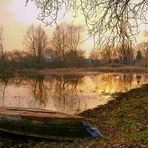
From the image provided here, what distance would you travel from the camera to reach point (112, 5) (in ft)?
33.2

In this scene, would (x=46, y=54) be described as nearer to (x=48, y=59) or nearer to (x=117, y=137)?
(x=48, y=59)

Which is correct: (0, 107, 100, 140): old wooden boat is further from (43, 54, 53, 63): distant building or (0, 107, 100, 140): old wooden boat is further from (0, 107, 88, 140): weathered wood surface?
(43, 54, 53, 63): distant building

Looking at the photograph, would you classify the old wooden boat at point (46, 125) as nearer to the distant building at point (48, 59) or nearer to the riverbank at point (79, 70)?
the riverbank at point (79, 70)

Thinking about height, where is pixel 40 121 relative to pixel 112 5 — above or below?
below

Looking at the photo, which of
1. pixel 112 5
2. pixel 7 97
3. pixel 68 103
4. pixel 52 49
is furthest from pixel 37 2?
pixel 52 49

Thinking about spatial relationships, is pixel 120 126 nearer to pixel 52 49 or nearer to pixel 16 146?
pixel 16 146

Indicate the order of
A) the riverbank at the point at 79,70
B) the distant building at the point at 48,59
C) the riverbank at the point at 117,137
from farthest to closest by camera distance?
1. the distant building at the point at 48,59
2. the riverbank at the point at 79,70
3. the riverbank at the point at 117,137

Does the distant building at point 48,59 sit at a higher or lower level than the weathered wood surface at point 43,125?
higher

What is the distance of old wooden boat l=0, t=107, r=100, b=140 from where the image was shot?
35.5ft

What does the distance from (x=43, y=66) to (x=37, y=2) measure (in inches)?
2627

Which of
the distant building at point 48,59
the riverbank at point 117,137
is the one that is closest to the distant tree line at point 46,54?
the distant building at point 48,59

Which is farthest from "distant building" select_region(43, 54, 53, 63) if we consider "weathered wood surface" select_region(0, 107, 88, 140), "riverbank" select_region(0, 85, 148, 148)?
"weathered wood surface" select_region(0, 107, 88, 140)

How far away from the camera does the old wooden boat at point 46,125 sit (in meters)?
10.8

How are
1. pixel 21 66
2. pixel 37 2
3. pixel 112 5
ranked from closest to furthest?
pixel 37 2
pixel 112 5
pixel 21 66
